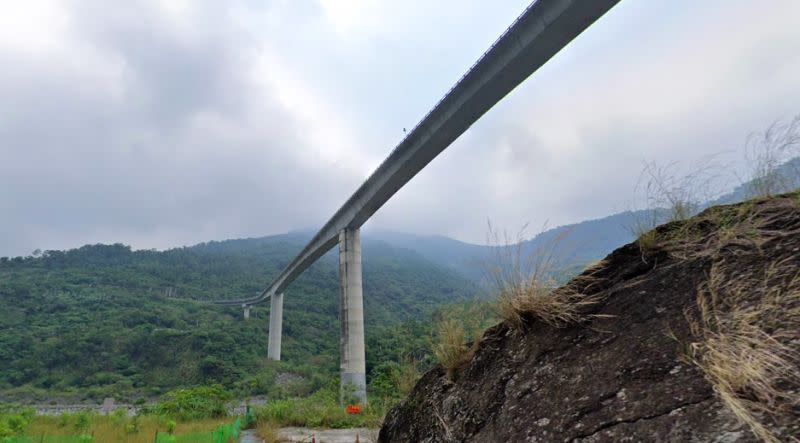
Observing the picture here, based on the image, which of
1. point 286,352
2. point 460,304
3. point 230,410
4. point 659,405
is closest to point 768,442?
point 659,405

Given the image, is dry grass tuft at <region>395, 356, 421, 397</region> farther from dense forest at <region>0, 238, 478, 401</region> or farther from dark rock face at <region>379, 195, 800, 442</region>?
dense forest at <region>0, 238, 478, 401</region>

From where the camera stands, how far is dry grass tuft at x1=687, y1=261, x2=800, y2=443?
1.96 metres

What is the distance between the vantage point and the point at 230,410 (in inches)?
877

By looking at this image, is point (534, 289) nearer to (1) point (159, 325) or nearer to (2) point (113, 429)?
(2) point (113, 429)

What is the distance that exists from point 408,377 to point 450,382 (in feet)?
4.53

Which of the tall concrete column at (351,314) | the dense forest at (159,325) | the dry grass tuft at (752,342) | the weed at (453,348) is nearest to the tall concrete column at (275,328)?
the dense forest at (159,325)

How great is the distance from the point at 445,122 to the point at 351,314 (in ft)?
48.7

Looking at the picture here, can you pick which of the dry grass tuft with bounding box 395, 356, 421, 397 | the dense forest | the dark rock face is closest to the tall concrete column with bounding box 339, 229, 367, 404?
the dense forest

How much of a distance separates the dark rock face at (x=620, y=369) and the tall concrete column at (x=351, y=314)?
2416 centimetres

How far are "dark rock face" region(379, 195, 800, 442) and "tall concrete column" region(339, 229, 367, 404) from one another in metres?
24.2

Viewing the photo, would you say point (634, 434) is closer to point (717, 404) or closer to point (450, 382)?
point (717, 404)

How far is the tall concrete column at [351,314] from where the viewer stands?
27656 mm

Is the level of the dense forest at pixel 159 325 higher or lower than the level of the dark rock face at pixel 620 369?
higher

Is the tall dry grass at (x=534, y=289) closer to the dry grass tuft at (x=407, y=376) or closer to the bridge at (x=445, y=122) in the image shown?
the dry grass tuft at (x=407, y=376)
